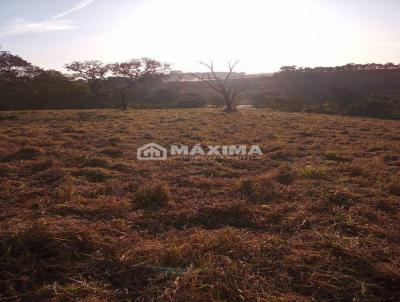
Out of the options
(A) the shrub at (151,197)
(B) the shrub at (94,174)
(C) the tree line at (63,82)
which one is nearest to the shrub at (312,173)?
(A) the shrub at (151,197)

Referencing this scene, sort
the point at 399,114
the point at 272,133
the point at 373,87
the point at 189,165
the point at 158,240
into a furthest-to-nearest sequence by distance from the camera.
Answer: the point at 373,87
the point at 399,114
the point at 272,133
the point at 189,165
the point at 158,240

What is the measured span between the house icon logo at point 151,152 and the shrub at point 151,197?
10.0 ft

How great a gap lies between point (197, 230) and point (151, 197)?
3.90 ft

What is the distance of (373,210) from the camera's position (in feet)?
14.9

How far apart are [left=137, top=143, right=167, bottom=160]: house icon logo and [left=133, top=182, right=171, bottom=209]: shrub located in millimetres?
3050

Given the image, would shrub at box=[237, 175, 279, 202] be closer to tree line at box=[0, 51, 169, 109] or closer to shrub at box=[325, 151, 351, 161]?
shrub at box=[325, 151, 351, 161]

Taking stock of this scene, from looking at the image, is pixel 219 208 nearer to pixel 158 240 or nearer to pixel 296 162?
pixel 158 240

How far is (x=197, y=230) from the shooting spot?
396 cm

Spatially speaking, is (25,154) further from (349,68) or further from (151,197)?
(349,68)

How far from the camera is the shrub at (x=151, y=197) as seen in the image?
475 centimetres

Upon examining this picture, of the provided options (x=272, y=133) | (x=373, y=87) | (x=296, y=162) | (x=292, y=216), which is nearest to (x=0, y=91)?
(x=272, y=133)

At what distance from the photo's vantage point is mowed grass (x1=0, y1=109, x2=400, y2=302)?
2846 mm

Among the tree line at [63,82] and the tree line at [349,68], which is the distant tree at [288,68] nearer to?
the tree line at [349,68]

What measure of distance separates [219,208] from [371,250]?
1843 millimetres
